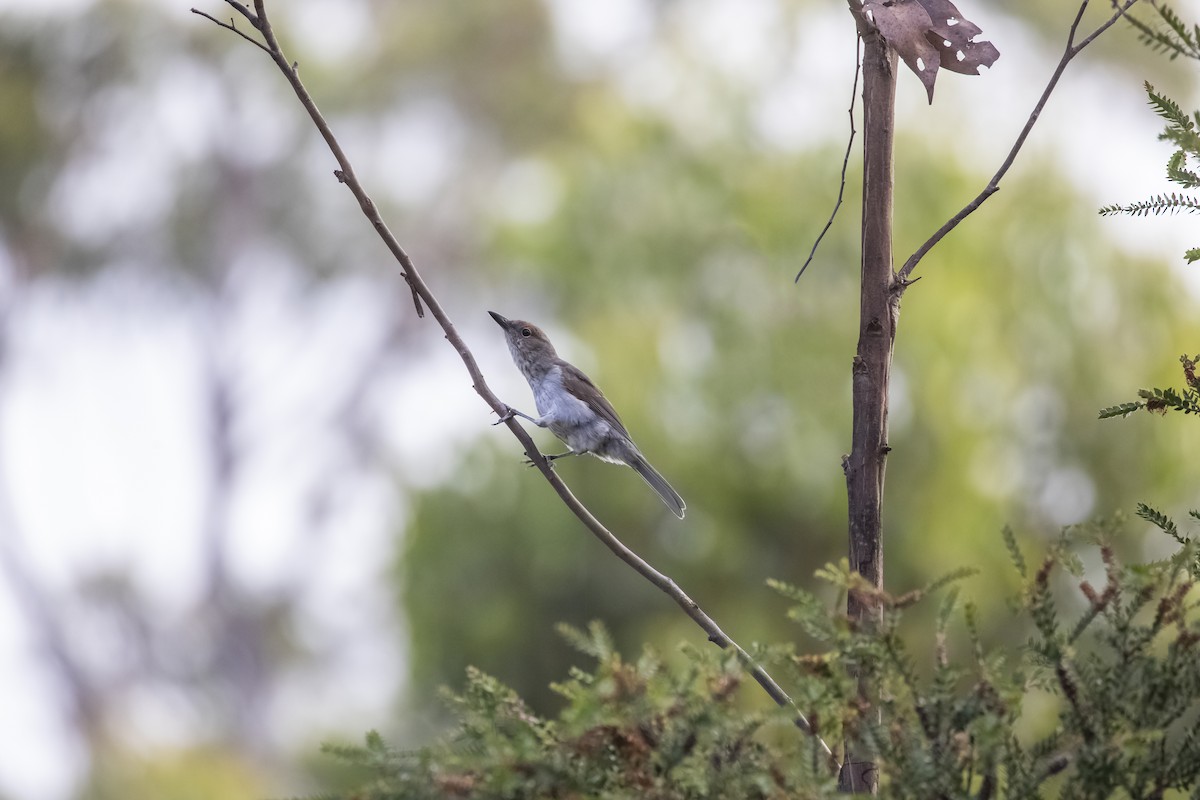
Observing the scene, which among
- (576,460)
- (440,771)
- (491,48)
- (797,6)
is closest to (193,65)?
(491,48)

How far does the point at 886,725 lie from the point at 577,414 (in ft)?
9.77

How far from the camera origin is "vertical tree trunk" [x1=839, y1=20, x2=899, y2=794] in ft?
7.07

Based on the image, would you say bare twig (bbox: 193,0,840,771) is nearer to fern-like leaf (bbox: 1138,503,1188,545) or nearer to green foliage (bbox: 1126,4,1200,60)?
A: fern-like leaf (bbox: 1138,503,1188,545)

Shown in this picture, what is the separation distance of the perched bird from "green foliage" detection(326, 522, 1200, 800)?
261 centimetres

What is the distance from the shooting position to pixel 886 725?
1688 mm

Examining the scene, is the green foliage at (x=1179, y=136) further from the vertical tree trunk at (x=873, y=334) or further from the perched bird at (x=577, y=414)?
the perched bird at (x=577, y=414)

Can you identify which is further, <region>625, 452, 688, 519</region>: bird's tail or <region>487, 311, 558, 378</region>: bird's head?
<region>487, 311, 558, 378</region>: bird's head

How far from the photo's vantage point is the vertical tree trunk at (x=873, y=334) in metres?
2.15

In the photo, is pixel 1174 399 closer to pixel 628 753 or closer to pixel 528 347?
pixel 628 753

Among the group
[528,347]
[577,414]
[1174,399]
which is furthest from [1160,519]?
[528,347]

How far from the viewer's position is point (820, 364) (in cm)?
970

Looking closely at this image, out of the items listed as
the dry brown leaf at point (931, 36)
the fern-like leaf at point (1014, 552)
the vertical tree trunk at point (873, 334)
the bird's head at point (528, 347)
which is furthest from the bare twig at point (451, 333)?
the bird's head at point (528, 347)

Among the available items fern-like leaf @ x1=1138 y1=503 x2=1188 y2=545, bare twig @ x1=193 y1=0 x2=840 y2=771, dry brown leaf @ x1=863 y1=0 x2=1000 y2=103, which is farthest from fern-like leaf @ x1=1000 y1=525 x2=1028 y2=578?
dry brown leaf @ x1=863 y1=0 x2=1000 y2=103

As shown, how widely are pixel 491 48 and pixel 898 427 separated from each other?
15314 millimetres
